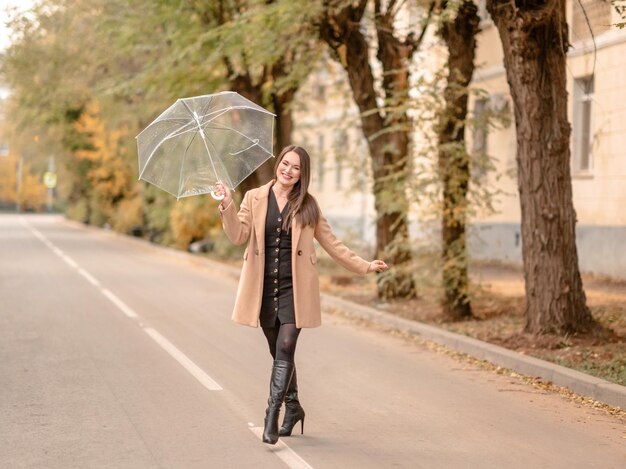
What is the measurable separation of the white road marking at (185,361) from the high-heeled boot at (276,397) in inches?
85.5

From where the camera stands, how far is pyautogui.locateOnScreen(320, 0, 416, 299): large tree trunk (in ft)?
51.1

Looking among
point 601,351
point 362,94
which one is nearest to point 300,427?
point 601,351

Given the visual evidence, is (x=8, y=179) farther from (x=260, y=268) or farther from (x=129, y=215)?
(x=260, y=268)

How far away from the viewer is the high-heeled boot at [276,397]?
266 inches

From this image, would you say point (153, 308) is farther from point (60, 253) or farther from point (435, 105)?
point (60, 253)

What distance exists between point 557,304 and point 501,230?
1365 centimetres

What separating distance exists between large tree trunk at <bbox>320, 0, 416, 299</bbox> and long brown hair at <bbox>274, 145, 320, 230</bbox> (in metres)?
8.16

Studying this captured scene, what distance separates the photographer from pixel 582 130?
22375 millimetres

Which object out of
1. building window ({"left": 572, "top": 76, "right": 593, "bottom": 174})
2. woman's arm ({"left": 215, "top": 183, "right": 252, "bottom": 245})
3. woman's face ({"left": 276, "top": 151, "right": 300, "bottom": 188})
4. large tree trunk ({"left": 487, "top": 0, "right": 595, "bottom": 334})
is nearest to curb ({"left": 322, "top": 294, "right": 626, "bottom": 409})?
large tree trunk ({"left": 487, "top": 0, "right": 595, "bottom": 334})

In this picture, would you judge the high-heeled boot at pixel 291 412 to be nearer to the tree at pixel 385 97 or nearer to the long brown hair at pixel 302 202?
the long brown hair at pixel 302 202

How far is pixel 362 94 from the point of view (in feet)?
54.0

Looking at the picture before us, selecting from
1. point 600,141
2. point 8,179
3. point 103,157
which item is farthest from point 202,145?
point 8,179

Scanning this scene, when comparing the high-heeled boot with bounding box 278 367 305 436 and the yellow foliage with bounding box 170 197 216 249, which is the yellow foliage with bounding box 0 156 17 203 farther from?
the high-heeled boot with bounding box 278 367 305 436

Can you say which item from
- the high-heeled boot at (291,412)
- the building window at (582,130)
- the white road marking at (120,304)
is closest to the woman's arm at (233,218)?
the high-heeled boot at (291,412)
